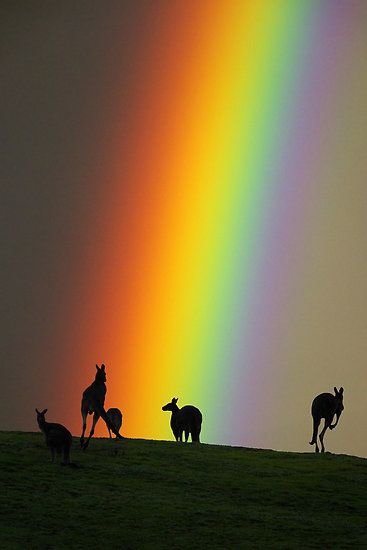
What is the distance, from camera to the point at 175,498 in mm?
27656

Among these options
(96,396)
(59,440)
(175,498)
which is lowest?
(175,498)

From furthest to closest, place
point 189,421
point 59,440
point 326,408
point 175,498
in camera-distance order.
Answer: point 189,421 < point 326,408 < point 59,440 < point 175,498

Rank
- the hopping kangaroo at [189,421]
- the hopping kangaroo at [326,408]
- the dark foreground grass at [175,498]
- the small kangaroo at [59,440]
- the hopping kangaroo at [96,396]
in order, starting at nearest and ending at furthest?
the dark foreground grass at [175,498] < the small kangaroo at [59,440] < the hopping kangaroo at [96,396] < the hopping kangaroo at [326,408] < the hopping kangaroo at [189,421]

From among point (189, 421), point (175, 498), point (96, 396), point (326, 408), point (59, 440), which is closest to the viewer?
point (175, 498)

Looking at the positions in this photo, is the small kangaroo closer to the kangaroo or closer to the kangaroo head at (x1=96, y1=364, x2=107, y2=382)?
the kangaroo head at (x1=96, y1=364, x2=107, y2=382)

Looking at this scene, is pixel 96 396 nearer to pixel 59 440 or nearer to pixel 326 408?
pixel 59 440

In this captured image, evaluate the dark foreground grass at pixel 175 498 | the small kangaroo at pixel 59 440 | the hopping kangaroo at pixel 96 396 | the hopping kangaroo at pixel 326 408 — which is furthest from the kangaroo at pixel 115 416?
the small kangaroo at pixel 59 440

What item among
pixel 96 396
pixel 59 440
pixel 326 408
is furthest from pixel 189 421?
pixel 59 440

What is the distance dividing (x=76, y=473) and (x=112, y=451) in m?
4.47

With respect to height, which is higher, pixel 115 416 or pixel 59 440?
pixel 115 416

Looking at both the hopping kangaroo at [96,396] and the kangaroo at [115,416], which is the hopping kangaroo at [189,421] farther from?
the hopping kangaroo at [96,396]

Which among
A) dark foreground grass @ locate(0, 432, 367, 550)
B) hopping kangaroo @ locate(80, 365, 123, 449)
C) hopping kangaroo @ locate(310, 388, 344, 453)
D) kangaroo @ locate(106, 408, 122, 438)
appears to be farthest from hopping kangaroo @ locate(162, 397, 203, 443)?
hopping kangaroo @ locate(80, 365, 123, 449)

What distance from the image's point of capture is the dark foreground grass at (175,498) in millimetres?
23656

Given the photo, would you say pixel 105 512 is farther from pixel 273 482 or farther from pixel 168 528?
pixel 273 482
